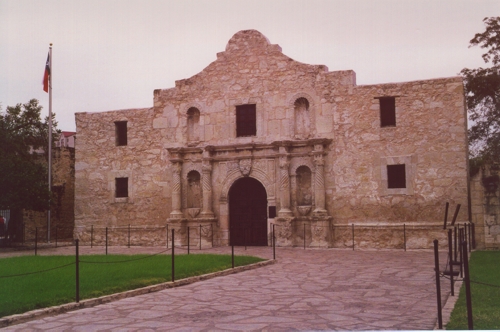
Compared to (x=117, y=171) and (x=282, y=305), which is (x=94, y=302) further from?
(x=117, y=171)

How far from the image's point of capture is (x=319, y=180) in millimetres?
19656

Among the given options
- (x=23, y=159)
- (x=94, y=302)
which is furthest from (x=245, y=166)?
(x=94, y=302)

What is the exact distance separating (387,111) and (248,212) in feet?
20.2

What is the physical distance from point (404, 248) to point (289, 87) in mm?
6918

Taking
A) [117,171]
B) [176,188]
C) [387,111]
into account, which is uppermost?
[387,111]

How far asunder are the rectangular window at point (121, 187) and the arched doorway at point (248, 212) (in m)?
4.55

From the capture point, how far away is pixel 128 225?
22.4m

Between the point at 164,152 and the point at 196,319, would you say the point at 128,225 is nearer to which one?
the point at 164,152

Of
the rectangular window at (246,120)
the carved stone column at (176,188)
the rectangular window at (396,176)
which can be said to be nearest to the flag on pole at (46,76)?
the carved stone column at (176,188)

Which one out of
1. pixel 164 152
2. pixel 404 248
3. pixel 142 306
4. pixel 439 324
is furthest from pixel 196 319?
pixel 164 152

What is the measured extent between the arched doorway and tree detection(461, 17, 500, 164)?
25.2 ft

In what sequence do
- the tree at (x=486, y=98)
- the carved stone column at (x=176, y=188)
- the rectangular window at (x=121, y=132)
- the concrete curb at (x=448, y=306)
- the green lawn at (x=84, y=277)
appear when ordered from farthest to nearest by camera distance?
the rectangular window at (x=121, y=132) → the carved stone column at (x=176, y=188) → the tree at (x=486, y=98) → the green lawn at (x=84, y=277) → the concrete curb at (x=448, y=306)

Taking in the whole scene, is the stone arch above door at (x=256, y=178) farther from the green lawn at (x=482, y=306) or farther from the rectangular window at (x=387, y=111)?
the green lawn at (x=482, y=306)

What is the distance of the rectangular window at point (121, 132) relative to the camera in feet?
76.3
